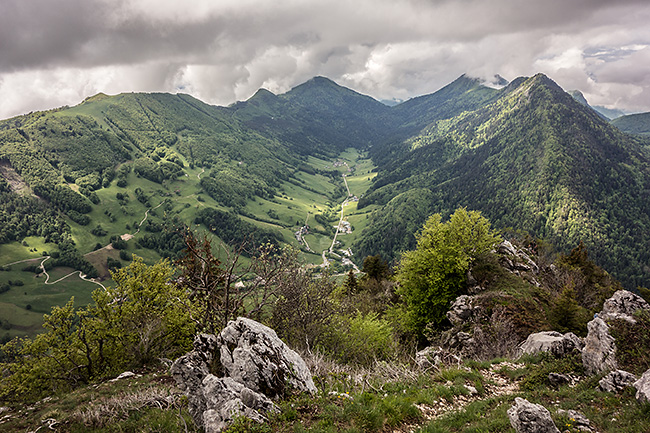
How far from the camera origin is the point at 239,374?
13.5 meters

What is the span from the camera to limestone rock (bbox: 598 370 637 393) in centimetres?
1286

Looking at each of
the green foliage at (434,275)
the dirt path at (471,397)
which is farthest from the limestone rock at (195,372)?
the green foliage at (434,275)

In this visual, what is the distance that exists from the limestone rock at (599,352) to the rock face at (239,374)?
15.6m

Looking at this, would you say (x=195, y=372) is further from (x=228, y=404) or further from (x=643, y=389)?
(x=643, y=389)

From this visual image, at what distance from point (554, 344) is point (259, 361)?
63.5 ft

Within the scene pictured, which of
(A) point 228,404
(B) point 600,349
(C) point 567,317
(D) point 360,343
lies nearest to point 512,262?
(C) point 567,317

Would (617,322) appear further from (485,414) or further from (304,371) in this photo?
(304,371)

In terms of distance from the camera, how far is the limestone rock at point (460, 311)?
99.5 feet

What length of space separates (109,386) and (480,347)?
3124 centimetres

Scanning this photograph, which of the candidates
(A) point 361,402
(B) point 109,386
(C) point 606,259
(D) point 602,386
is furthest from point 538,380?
(C) point 606,259

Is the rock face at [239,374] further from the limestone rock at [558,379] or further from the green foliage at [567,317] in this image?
the green foliage at [567,317]

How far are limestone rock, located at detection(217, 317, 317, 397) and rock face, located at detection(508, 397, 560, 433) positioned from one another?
8.53m

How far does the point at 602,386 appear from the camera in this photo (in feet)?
44.4

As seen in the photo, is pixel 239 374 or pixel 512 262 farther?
pixel 512 262
